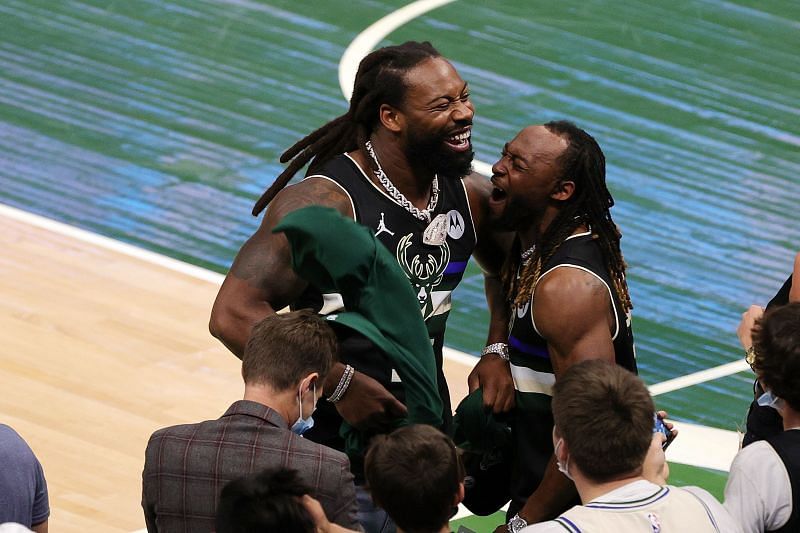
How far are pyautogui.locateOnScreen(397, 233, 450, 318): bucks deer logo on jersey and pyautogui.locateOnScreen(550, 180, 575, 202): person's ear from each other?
0.47 meters

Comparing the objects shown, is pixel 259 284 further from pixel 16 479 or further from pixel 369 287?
pixel 16 479

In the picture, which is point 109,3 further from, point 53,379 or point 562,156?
point 562,156

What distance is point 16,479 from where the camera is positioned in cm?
494

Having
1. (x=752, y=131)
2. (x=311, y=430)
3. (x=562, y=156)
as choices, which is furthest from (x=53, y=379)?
(x=752, y=131)

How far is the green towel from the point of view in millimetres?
5125

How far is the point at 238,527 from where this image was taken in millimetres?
3893

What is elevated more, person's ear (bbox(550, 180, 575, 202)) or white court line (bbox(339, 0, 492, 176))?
person's ear (bbox(550, 180, 575, 202))

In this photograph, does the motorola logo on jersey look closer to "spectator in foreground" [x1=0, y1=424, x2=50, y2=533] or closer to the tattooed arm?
the tattooed arm

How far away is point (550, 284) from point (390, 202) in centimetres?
75

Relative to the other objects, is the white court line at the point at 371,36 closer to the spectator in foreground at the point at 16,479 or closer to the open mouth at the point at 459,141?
the open mouth at the point at 459,141

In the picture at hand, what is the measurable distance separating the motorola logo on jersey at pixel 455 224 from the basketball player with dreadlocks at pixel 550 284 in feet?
0.48

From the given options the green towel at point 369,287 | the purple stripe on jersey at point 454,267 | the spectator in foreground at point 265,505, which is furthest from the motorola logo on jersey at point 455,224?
the spectator in foreground at point 265,505

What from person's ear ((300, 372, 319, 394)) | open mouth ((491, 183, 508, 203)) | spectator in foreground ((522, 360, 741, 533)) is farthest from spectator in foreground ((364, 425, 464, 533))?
open mouth ((491, 183, 508, 203))

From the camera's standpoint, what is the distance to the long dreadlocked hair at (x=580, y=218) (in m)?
5.79
